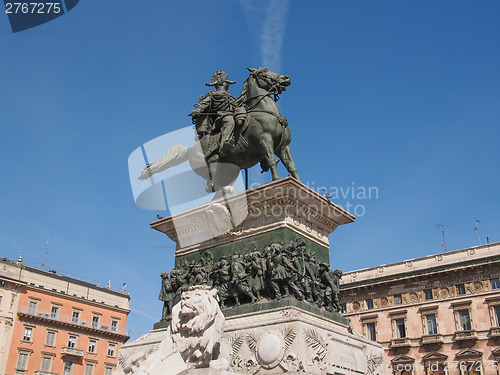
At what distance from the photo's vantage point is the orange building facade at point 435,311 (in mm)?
43031

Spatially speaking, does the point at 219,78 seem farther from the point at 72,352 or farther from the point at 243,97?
the point at 72,352

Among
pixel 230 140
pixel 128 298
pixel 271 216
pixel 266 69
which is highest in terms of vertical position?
pixel 128 298

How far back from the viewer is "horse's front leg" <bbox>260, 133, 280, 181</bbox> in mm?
11250

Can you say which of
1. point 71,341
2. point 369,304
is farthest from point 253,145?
point 71,341

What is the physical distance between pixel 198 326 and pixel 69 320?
47211mm

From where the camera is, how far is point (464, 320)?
146ft

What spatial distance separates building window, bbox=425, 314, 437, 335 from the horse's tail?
3868cm

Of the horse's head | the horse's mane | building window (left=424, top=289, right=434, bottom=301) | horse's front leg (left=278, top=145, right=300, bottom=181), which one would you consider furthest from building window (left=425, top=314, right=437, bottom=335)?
the horse's mane

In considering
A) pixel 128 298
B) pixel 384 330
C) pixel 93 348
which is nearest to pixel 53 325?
pixel 93 348

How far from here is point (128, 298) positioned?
58875mm

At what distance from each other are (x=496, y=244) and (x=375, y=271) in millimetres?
10827

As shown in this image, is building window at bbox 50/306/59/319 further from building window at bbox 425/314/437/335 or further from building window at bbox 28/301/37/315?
building window at bbox 425/314/437/335

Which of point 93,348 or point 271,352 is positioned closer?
point 271,352

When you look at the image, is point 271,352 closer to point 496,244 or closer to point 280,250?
point 280,250
